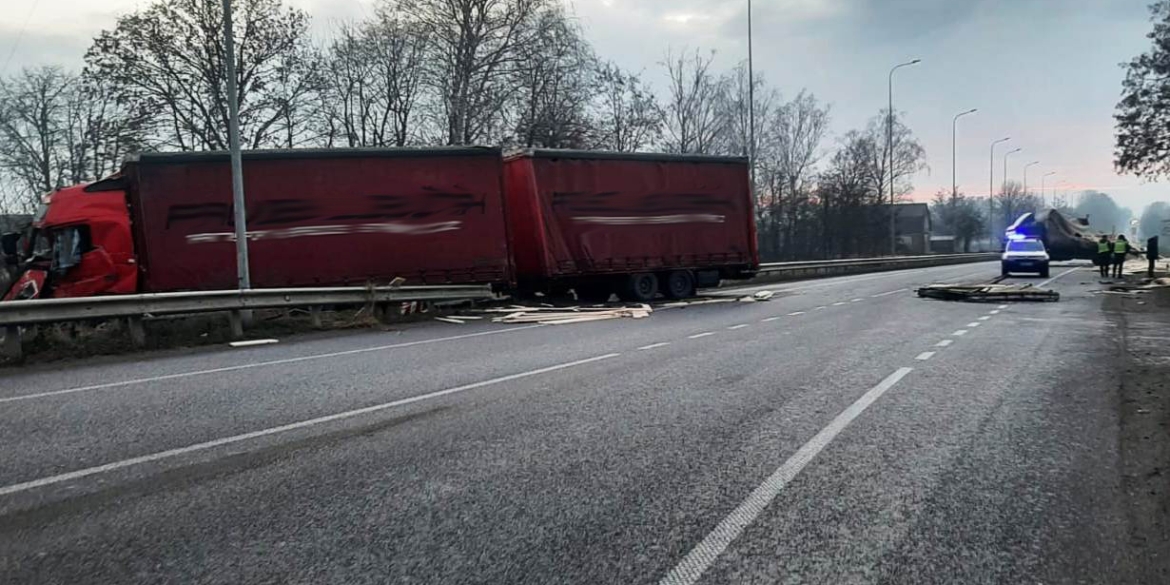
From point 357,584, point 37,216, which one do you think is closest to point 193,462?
point 357,584

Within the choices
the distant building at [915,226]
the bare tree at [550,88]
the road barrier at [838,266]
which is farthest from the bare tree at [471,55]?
the distant building at [915,226]

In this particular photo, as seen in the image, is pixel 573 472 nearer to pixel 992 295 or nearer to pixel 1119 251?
pixel 992 295

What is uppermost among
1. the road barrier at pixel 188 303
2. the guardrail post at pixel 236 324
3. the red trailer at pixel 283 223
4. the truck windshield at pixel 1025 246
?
the red trailer at pixel 283 223

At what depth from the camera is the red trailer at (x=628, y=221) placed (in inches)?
715

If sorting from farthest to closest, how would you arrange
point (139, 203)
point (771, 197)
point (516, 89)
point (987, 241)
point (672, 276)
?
1. point (987, 241)
2. point (771, 197)
3. point (516, 89)
4. point (672, 276)
5. point (139, 203)

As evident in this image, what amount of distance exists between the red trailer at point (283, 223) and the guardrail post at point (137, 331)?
2.90 metres

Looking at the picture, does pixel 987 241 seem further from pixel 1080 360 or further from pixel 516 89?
pixel 1080 360

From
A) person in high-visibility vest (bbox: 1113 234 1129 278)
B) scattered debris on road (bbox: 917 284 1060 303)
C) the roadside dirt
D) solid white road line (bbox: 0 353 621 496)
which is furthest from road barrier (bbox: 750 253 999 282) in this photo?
solid white road line (bbox: 0 353 621 496)

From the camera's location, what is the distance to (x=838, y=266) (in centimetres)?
3972

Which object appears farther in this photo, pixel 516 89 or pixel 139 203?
pixel 516 89

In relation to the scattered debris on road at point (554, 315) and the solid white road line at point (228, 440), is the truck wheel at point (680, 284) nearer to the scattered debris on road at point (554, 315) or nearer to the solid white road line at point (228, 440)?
the scattered debris on road at point (554, 315)

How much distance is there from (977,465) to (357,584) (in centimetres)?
375

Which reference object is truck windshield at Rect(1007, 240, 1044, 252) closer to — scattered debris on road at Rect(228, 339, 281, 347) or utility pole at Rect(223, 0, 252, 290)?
utility pole at Rect(223, 0, 252, 290)

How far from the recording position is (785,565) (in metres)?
3.42
